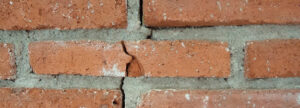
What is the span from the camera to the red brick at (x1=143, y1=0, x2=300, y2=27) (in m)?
0.50

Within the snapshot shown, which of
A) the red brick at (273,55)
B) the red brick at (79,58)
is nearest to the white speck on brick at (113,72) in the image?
the red brick at (79,58)

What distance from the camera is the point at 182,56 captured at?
0.52 metres

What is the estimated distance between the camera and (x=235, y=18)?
1.66 ft

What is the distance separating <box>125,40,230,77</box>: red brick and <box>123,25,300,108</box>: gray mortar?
0.01m

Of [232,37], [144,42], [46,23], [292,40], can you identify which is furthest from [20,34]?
[292,40]

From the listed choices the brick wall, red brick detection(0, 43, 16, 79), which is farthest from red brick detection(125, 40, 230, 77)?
red brick detection(0, 43, 16, 79)

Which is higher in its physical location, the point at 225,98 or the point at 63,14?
the point at 63,14

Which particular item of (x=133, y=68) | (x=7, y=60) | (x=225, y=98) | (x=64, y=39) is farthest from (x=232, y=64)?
(x=7, y=60)

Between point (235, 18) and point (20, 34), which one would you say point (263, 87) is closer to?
point (235, 18)

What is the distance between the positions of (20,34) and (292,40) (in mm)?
484

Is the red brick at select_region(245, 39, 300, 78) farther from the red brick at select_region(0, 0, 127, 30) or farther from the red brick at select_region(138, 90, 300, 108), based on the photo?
the red brick at select_region(0, 0, 127, 30)

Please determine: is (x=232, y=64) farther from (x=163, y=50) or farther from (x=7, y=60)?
(x=7, y=60)

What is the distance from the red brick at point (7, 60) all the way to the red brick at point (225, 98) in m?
0.26

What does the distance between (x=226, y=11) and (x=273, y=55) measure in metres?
0.11
